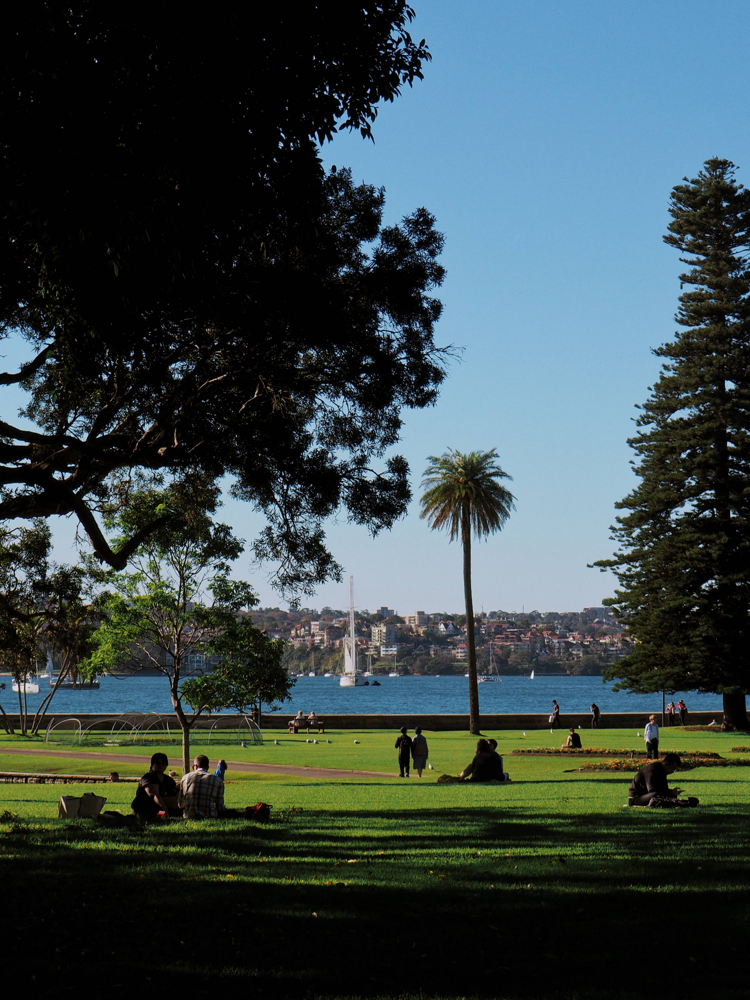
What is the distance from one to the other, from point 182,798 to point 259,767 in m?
14.7

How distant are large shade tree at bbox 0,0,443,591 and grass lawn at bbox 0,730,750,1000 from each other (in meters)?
4.39

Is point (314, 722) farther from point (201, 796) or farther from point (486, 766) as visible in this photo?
point (201, 796)

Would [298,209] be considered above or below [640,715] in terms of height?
above

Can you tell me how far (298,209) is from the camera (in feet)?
29.1

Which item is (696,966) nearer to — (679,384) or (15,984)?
(15,984)

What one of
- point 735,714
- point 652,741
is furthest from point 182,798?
point 735,714

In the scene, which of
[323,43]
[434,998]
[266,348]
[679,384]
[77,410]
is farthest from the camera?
[679,384]

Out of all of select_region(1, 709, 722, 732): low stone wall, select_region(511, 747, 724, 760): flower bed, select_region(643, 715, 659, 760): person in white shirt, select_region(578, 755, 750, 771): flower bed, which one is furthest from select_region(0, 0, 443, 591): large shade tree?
select_region(1, 709, 722, 732): low stone wall

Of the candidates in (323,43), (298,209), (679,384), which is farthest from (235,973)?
(679,384)

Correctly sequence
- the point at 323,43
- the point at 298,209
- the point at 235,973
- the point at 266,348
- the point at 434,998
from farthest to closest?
the point at 266,348 < the point at 298,209 < the point at 323,43 < the point at 235,973 < the point at 434,998

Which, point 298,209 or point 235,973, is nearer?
point 235,973

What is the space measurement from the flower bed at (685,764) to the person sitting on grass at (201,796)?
14.3 meters

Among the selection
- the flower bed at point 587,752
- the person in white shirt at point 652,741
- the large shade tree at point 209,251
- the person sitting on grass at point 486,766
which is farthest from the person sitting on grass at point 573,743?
the large shade tree at point 209,251

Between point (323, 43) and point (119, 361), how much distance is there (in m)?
5.46
